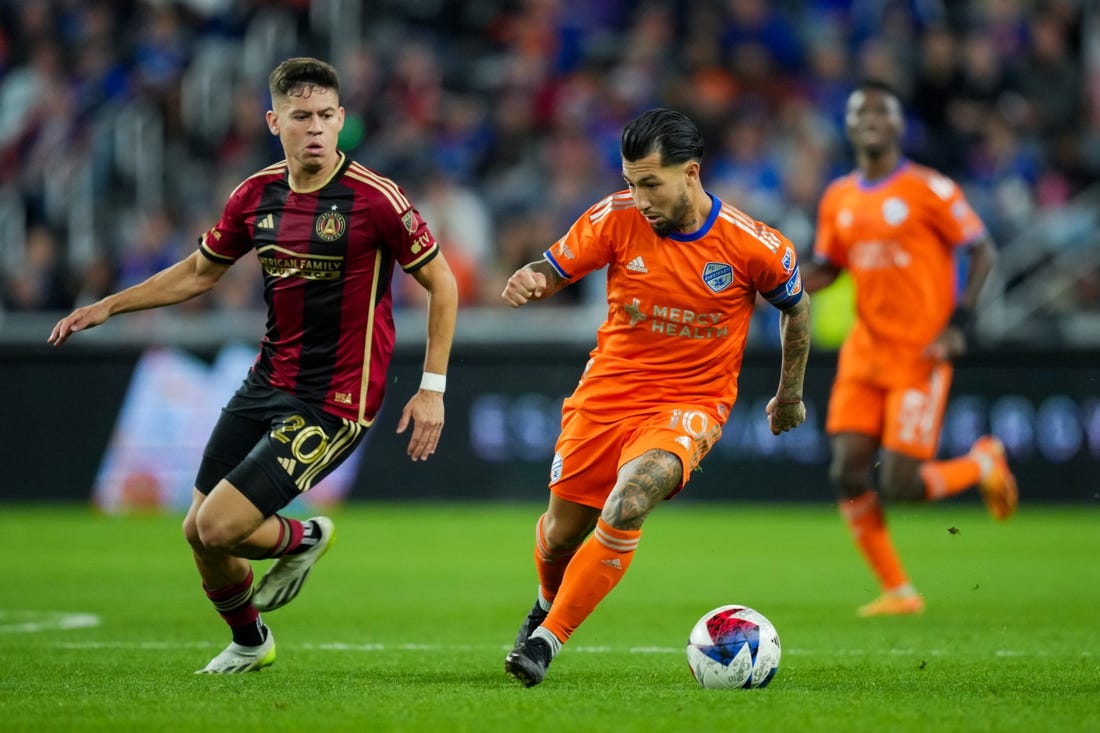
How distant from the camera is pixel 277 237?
6.75 meters

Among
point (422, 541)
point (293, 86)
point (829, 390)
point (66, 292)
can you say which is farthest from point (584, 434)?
point (66, 292)

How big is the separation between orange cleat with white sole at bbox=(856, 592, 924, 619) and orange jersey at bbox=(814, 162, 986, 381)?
1.31 meters

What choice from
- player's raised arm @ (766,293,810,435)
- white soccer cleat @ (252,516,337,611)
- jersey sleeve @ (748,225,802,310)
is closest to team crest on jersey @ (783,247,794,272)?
jersey sleeve @ (748,225,802,310)

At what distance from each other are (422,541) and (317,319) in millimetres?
7260

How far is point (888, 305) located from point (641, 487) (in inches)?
160

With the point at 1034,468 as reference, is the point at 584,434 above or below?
above

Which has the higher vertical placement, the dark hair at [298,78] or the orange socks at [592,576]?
the dark hair at [298,78]

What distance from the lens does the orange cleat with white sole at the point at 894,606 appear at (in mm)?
9336

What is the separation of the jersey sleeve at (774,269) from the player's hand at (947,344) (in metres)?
3.00

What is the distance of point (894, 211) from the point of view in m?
9.86

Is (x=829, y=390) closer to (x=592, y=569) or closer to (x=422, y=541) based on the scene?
(x=422, y=541)

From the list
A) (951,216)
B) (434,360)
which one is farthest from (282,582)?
(951,216)

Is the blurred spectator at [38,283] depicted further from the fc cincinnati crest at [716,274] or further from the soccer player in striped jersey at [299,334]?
the fc cincinnati crest at [716,274]

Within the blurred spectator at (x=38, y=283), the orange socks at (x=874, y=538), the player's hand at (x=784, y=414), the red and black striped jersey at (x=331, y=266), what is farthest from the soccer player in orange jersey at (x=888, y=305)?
the blurred spectator at (x=38, y=283)
